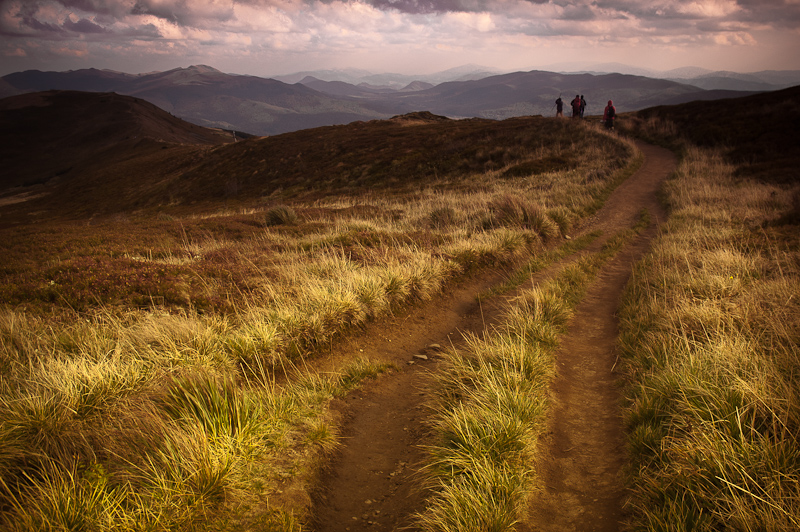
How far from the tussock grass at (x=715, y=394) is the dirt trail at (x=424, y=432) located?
278 millimetres

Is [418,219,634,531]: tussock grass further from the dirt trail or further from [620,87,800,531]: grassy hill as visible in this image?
[620,87,800,531]: grassy hill

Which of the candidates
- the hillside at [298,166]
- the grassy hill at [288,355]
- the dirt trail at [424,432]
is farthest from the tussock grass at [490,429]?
the hillside at [298,166]

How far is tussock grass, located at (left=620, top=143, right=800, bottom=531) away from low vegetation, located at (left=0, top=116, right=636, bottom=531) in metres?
2.72

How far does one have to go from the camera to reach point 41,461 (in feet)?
9.26

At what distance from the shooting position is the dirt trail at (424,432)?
298 centimetres

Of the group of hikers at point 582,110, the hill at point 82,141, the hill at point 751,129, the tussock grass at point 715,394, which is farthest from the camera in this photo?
the hill at point 82,141

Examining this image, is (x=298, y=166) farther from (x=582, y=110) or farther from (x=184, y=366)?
(x=184, y=366)

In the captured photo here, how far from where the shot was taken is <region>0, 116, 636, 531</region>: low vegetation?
2.79 metres

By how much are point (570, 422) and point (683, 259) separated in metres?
5.58

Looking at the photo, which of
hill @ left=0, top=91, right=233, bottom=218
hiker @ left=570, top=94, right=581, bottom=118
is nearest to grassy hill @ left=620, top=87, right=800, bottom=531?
hiker @ left=570, top=94, right=581, bottom=118

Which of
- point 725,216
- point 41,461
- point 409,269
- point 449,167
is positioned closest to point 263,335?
point 41,461

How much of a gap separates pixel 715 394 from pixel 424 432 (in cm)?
254

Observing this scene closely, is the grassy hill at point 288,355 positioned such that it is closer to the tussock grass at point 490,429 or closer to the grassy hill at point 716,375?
the grassy hill at point 716,375

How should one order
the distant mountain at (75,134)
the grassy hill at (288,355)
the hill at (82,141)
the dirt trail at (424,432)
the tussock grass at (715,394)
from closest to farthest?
Answer: 1. the tussock grass at (715,394)
2. the grassy hill at (288,355)
3. the dirt trail at (424,432)
4. the hill at (82,141)
5. the distant mountain at (75,134)
